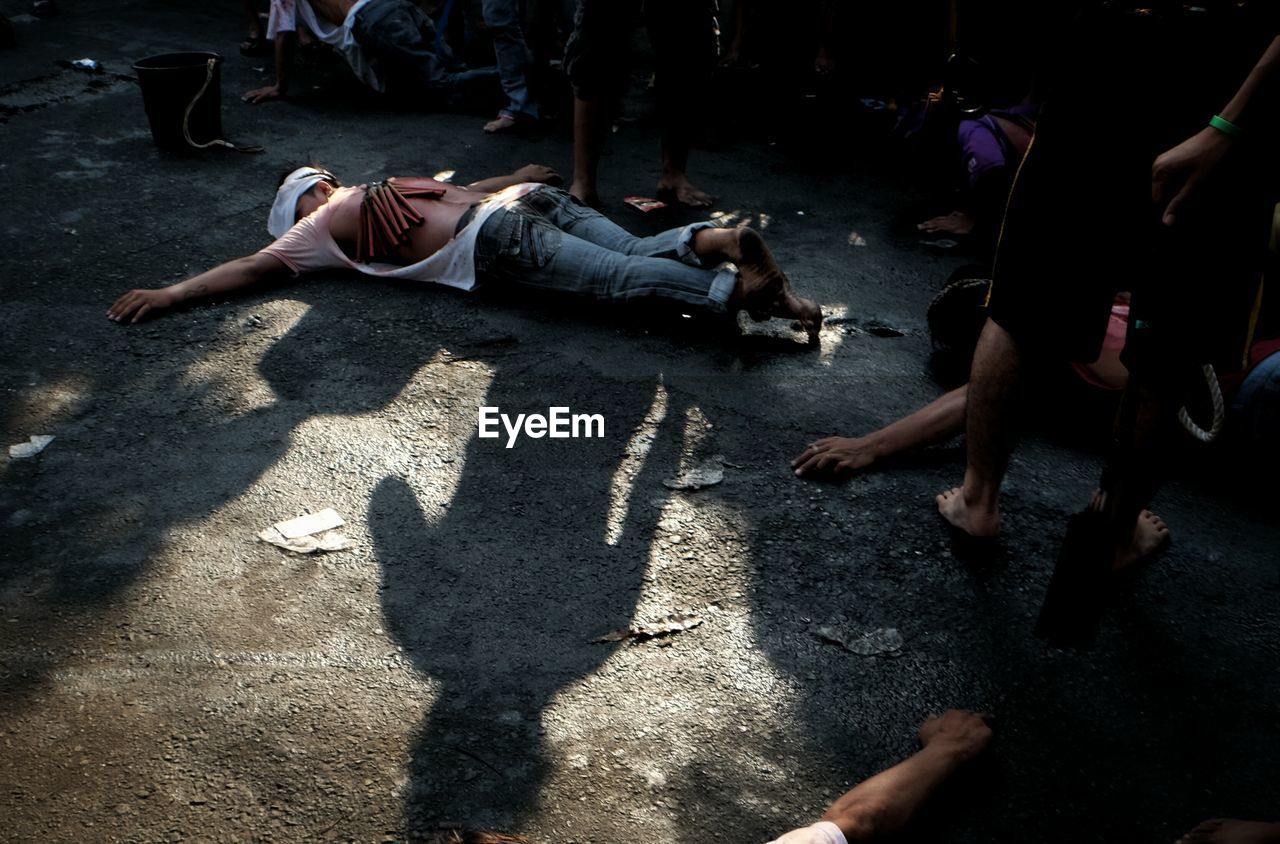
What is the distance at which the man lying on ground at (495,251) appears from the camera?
3574 mm

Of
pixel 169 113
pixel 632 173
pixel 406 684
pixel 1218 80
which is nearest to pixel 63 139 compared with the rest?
pixel 169 113

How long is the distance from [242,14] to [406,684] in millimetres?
7662

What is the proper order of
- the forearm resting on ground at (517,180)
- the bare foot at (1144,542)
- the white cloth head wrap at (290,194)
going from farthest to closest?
the forearm resting on ground at (517,180) → the white cloth head wrap at (290,194) → the bare foot at (1144,542)

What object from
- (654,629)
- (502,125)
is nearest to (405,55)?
(502,125)

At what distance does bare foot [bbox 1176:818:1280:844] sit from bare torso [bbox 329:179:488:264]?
10.2 ft

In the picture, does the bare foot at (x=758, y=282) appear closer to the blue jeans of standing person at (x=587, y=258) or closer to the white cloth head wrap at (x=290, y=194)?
the blue jeans of standing person at (x=587, y=258)

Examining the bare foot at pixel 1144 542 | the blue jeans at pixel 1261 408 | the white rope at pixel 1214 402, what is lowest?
the bare foot at pixel 1144 542

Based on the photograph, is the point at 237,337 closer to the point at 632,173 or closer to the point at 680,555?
the point at 680,555

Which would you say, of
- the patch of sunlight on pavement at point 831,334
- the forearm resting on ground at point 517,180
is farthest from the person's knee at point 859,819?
the forearm resting on ground at point 517,180

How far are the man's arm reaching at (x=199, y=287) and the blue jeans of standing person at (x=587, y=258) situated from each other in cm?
87

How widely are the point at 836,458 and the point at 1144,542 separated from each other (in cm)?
85

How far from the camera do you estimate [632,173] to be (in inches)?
216

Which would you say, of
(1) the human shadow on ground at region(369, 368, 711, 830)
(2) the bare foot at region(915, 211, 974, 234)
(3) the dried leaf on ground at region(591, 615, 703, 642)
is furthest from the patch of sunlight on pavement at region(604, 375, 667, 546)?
(2) the bare foot at region(915, 211, 974, 234)

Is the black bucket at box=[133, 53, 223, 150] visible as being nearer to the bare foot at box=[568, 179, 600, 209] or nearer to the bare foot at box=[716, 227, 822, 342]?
the bare foot at box=[568, 179, 600, 209]
